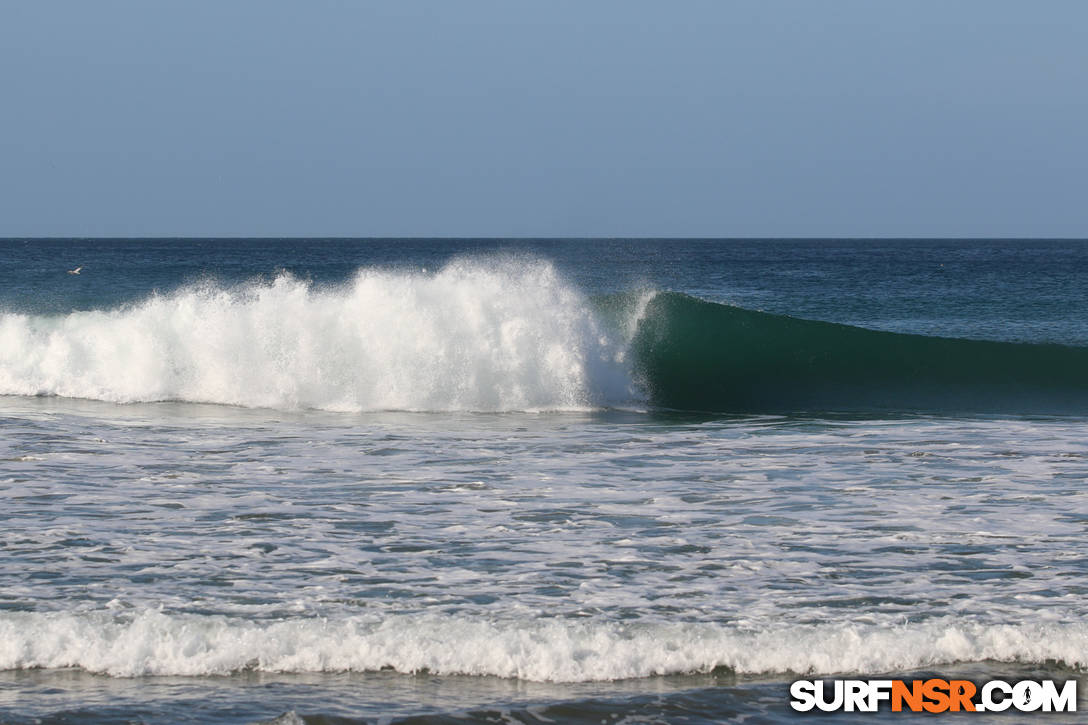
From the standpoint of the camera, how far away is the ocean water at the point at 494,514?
478 centimetres

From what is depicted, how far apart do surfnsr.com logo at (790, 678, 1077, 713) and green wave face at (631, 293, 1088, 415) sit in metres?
9.49

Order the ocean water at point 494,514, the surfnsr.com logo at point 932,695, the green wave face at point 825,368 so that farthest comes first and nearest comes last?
the green wave face at point 825,368 → the ocean water at point 494,514 → the surfnsr.com logo at point 932,695

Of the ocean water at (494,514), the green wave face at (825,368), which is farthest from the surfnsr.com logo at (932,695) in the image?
the green wave face at (825,368)

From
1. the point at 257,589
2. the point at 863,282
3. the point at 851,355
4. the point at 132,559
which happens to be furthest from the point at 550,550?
the point at 863,282

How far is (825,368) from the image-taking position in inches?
689

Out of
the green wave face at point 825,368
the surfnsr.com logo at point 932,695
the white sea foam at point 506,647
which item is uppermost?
the green wave face at point 825,368

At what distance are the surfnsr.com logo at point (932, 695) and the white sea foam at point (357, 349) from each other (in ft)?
30.0

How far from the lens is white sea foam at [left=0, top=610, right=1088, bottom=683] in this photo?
4793 mm

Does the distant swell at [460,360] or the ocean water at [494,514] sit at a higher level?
Result: the distant swell at [460,360]

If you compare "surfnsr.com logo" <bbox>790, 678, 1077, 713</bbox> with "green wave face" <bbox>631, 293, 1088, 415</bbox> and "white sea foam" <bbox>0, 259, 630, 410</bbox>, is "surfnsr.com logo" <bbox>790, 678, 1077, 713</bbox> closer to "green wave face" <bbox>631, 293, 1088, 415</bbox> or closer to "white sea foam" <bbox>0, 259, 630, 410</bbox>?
"white sea foam" <bbox>0, 259, 630, 410</bbox>

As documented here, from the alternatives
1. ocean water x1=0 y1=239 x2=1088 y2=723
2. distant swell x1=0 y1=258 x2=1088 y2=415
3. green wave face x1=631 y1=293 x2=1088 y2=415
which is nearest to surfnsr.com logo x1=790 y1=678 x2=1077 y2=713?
ocean water x1=0 y1=239 x2=1088 y2=723

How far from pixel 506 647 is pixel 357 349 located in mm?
10224

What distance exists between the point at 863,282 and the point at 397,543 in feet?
145

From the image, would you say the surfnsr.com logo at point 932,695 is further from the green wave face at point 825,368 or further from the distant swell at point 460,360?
the green wave face at point 825,368
